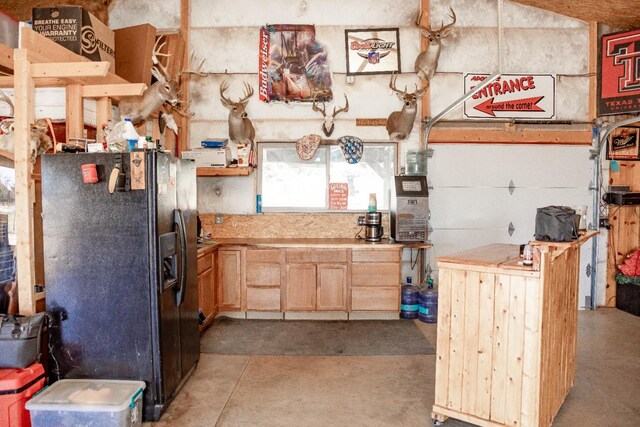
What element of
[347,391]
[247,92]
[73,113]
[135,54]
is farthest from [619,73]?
[73,113]

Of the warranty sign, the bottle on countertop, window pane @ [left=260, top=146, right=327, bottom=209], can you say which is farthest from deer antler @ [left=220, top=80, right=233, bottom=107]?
the warranty sign

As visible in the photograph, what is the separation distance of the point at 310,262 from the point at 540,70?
3.85 meters

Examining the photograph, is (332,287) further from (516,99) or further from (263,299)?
(516,99)

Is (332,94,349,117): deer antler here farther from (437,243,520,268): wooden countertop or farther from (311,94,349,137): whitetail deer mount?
(437,243,520,268): wooden countertop

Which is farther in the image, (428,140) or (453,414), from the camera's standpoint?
(428,140)

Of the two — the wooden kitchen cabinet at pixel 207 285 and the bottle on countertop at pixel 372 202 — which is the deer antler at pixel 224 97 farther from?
the bottle on countertop at pixel 372 202

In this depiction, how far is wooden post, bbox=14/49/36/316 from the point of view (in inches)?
115

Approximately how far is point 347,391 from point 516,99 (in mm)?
4384

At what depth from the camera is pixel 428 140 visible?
229 inches

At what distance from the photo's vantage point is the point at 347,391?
11.2ft

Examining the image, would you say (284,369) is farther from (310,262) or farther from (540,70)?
(540,70)

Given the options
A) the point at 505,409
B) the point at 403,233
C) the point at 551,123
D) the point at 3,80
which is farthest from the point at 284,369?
the point at 551,123

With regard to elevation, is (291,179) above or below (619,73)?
below

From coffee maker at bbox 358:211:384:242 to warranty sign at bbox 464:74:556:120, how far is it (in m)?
1.82
